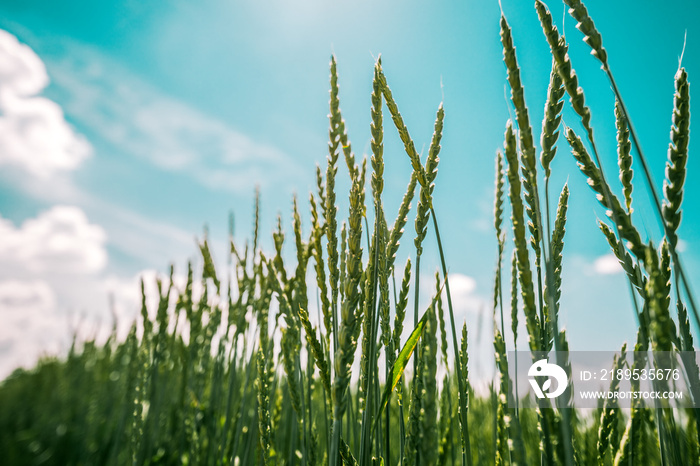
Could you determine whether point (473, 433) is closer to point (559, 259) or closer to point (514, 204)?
point (559, 259)

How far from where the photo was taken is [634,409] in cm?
95

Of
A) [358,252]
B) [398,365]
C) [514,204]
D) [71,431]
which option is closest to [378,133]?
[358,252]

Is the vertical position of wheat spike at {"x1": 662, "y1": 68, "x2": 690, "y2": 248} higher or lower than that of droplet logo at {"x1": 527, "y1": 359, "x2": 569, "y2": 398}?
higher

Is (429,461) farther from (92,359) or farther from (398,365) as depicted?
(92,359)

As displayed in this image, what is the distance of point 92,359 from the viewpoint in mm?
5055

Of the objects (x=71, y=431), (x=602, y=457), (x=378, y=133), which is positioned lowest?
(x=71, y=431)

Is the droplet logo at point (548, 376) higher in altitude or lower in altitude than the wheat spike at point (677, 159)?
lower

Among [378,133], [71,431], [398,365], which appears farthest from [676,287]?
[71,431]

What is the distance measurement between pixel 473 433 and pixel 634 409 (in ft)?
5.80

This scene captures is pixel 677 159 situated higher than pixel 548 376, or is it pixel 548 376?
pixel 677 159

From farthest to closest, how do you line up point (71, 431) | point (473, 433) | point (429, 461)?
point (71, 431) → point (473, 433) → point (429, 461)

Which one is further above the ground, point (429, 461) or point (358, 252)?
point (358, 252)

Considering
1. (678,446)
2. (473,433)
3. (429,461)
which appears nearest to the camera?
(429,461)

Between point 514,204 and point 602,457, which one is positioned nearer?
point 514,204
